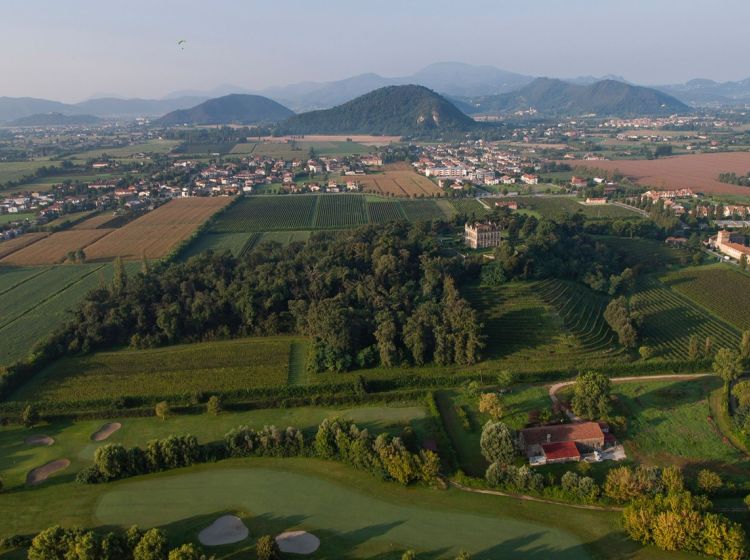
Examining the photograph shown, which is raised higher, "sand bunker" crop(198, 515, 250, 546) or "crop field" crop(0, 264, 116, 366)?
"crop field" crop(0, 264, 116, 366)

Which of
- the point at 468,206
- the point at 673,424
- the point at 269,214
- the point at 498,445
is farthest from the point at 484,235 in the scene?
the point at 269,214

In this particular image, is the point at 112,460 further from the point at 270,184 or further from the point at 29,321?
the point at 270,184

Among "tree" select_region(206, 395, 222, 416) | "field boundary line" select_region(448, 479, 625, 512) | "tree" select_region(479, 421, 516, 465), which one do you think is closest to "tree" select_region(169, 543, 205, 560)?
"field boundary line" select_region(448, 479, 625, 512)

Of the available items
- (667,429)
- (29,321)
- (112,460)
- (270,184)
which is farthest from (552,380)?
(270,184)

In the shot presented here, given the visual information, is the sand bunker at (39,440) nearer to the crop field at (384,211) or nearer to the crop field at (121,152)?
the crop field at (384,211)

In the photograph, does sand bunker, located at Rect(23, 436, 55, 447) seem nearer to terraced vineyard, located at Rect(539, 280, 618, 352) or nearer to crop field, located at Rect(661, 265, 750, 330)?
terraced vineyard, located at Rect(539, 280, 618, 352)

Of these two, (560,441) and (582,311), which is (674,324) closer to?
(582,311)
